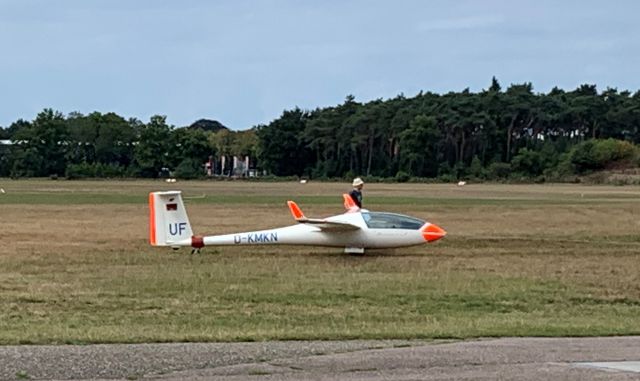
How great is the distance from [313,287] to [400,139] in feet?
389

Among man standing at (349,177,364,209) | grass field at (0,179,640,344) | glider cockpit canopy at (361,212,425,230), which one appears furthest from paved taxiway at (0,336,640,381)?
man standing at (349,177,364,209)

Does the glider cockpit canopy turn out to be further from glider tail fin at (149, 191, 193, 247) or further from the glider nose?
glider tail fin at (149, 191, 193, 247)

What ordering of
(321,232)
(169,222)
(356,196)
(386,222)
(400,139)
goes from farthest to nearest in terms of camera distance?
(400,139) < (356,196) < (321,232) < (386,222) < (169,222)

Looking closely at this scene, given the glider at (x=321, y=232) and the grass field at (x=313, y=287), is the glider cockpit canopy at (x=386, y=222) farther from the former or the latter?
the grass field at (x=313, y=287)

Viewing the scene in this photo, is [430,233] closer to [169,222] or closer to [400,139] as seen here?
[169,222]

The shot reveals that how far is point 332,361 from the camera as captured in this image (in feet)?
35.8

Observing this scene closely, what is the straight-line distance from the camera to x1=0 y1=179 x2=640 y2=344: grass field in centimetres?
1479

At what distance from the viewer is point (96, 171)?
5674 inches

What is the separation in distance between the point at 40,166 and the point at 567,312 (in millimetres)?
140610

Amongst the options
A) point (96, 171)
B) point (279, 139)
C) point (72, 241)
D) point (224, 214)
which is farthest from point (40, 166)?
point (72, 241)

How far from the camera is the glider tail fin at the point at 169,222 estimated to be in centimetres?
2775

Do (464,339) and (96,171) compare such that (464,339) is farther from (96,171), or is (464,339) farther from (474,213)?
(96,171)

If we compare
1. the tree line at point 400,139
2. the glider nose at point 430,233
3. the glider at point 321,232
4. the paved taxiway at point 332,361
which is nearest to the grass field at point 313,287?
the glider at point 321,232

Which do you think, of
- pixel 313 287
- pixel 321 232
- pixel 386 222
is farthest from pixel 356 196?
pixel 313 287
